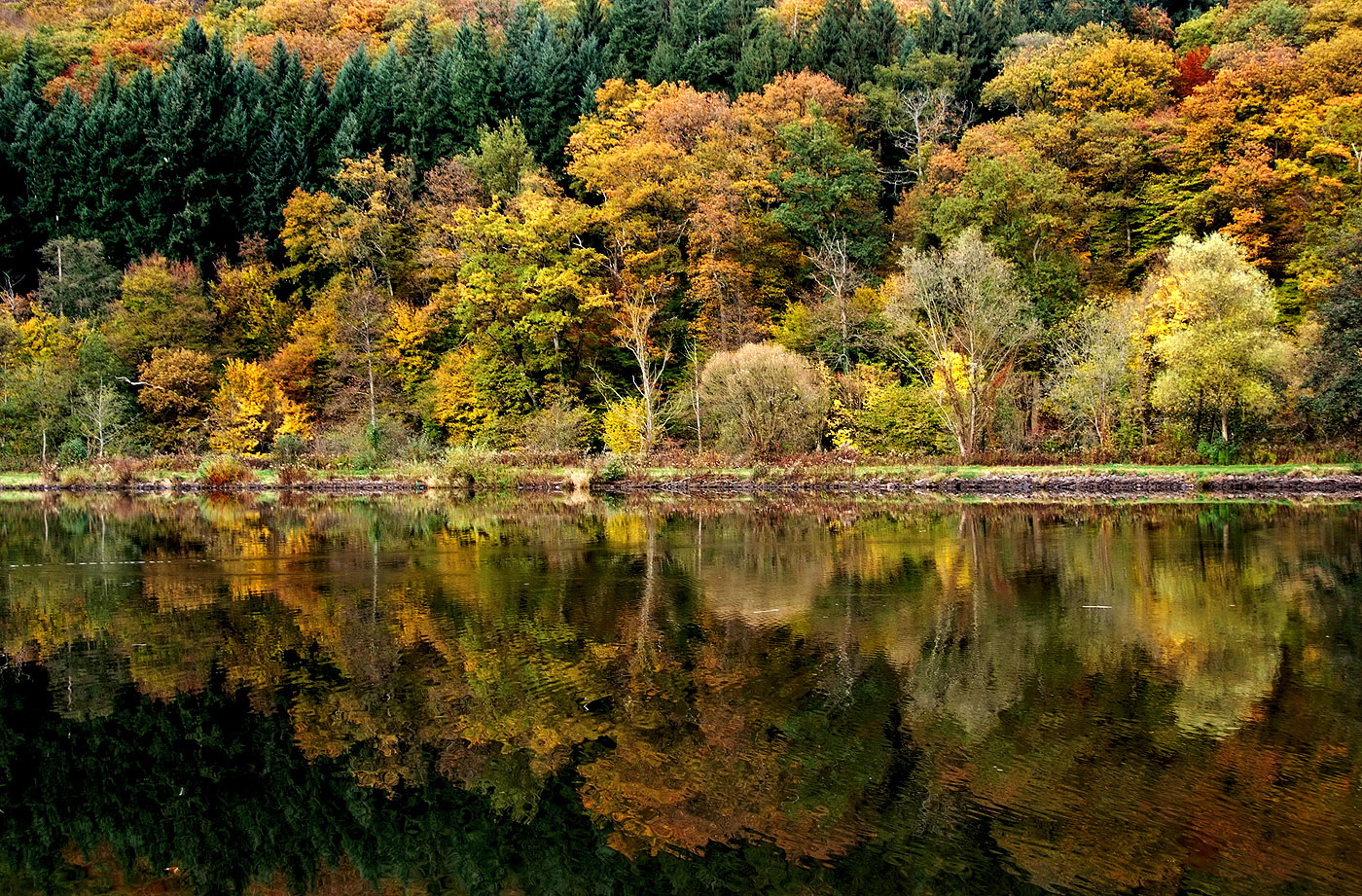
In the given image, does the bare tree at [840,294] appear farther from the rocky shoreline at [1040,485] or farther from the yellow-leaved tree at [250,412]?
the yellow-leaved tree at [250,412]

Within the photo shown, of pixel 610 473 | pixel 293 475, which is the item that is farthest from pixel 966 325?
pixel 293 475

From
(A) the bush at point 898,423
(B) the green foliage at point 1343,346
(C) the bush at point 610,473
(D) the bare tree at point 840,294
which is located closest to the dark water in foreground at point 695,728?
(B) the green foliage at point 1343,346

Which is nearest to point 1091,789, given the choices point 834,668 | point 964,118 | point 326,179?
point 834,668

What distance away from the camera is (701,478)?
4300 centimetres

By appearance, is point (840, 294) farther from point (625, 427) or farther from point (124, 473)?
point (124, 473)

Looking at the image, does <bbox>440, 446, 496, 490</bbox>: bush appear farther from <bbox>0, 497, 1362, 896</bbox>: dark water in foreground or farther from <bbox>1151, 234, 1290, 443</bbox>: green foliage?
<bbox>1151, 234, 1290, 443</bbox>: green foliage

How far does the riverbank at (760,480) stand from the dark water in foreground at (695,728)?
16.6 meters

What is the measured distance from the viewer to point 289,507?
123ft

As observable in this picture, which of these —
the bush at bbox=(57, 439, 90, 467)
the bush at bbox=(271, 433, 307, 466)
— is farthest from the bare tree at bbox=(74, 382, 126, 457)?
the bush at bbox=(271, 433, 307, 466)

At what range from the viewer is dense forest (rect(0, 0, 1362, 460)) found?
139 ft

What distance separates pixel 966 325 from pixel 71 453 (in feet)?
146

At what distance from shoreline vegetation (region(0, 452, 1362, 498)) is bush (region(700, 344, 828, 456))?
136 centimetres

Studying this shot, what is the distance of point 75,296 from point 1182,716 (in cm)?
6939

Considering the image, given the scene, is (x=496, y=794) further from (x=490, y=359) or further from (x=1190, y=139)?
(x=1190, y=139)
